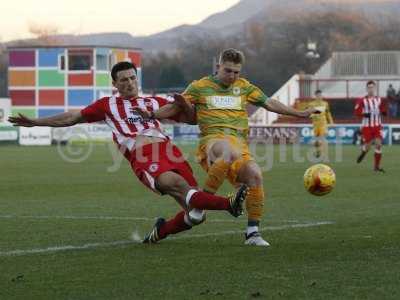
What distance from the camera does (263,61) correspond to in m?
99.3

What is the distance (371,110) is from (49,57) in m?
38.9

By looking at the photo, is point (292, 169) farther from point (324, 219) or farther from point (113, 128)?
point (113, 128)

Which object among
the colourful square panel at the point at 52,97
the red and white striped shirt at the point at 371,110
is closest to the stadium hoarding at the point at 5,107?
the colourful square panel at the point at 52,97

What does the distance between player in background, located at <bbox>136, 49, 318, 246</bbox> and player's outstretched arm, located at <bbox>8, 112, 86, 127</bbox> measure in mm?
871

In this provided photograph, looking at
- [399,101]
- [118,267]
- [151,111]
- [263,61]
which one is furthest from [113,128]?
[263,61]

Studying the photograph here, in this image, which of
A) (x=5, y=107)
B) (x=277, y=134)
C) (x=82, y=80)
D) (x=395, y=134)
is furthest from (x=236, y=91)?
(x=82, y=80)

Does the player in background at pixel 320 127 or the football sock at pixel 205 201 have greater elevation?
the player in background at pixel 320 127

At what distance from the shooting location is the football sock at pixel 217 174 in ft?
34.6

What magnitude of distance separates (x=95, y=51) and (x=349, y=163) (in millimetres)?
36240

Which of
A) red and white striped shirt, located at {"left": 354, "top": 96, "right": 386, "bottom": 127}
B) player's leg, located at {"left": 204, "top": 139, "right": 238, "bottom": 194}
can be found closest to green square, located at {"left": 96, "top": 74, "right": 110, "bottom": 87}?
red and white striped shirt, located at {"left": 354, "top": 96, "right": 386, "bottom": 127}

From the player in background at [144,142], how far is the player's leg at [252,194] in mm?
448

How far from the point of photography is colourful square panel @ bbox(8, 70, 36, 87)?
64.9 m

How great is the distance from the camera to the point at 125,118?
10.9 metres

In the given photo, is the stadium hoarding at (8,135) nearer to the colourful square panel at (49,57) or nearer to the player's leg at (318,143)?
the player's leg at (318,143)
